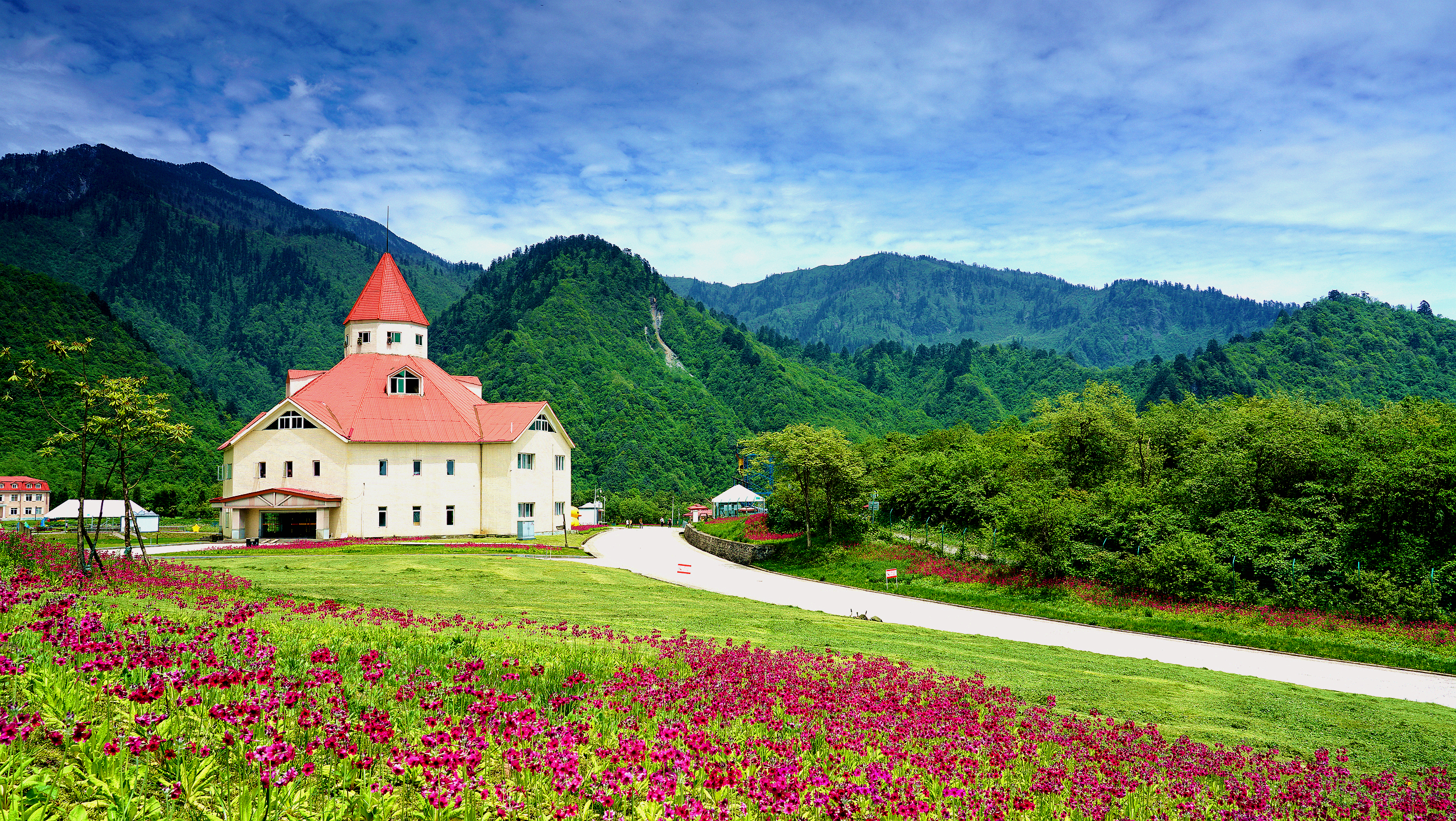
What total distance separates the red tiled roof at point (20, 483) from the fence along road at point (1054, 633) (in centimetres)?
8135

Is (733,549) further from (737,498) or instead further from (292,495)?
(737,498)

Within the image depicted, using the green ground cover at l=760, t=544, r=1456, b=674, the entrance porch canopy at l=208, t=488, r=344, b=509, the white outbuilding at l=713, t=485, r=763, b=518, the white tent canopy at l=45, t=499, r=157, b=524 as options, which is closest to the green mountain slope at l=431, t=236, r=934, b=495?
the white outbuilding at l=713, t=485, r=763, b=518

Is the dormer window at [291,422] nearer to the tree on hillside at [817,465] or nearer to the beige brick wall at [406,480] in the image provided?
the beige brick wall at [406,480]

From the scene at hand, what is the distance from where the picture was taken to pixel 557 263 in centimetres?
A: 19238

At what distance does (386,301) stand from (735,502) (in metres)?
45.0

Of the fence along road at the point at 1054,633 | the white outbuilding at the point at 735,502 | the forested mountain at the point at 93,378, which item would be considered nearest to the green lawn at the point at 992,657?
the fence along road at the point at 1054,633

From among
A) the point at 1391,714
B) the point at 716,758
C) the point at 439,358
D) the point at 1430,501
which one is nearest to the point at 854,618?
the point at 1391,714

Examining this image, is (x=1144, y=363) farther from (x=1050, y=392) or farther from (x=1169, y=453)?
(x=1169, y=453)

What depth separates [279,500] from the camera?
5059 centimetres

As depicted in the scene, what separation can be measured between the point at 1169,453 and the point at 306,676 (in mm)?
53150

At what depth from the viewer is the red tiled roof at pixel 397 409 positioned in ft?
179

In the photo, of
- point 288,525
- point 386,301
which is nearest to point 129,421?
point 288,525

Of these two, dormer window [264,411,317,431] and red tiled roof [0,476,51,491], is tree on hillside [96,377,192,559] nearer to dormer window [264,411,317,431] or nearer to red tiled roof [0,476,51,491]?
dormer window [264,411,317,431]

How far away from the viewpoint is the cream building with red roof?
52.6m
